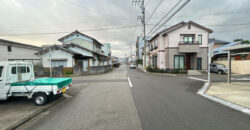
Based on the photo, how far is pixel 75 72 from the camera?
15.0 m

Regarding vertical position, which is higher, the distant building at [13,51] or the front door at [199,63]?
the distant building at [13,51]

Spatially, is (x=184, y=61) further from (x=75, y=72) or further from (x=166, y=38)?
(x=75, y=72)

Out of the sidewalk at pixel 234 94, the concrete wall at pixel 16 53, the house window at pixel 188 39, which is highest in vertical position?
the house window at pixel 188 39

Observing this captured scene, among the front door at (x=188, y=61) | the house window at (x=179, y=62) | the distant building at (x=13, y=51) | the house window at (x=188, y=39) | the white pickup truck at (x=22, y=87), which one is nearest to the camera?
the white pickup truck at (x=22, y=87)

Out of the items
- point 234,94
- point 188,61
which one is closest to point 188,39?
point 188,61

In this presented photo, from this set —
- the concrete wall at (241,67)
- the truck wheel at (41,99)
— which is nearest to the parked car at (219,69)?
the concrete wall at (241,67)

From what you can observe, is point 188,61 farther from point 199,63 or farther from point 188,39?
point 188,39

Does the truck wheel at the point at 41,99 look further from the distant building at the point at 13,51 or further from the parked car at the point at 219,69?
the parked car at the point at 219,69

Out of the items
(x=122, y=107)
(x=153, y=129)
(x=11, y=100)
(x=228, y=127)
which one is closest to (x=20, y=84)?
(x=11, y=100)

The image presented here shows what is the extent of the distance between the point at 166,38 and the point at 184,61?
16.6ft

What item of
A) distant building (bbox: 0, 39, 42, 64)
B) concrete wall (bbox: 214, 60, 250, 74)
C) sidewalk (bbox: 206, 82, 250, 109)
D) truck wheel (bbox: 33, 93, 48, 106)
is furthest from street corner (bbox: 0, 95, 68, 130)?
concrete wall (bbox: 214, 60, 250, 74)

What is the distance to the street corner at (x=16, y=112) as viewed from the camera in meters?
3.08

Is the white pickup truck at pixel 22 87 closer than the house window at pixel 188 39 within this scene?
Yes

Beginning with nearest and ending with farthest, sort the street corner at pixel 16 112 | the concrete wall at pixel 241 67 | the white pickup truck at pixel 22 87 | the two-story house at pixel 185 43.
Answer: the street corner at pixel 16 112 → the white pickup truck at pixel 22 87 → the concrete wall at pixel 241 67 → the two-story house at pixel 185 43
